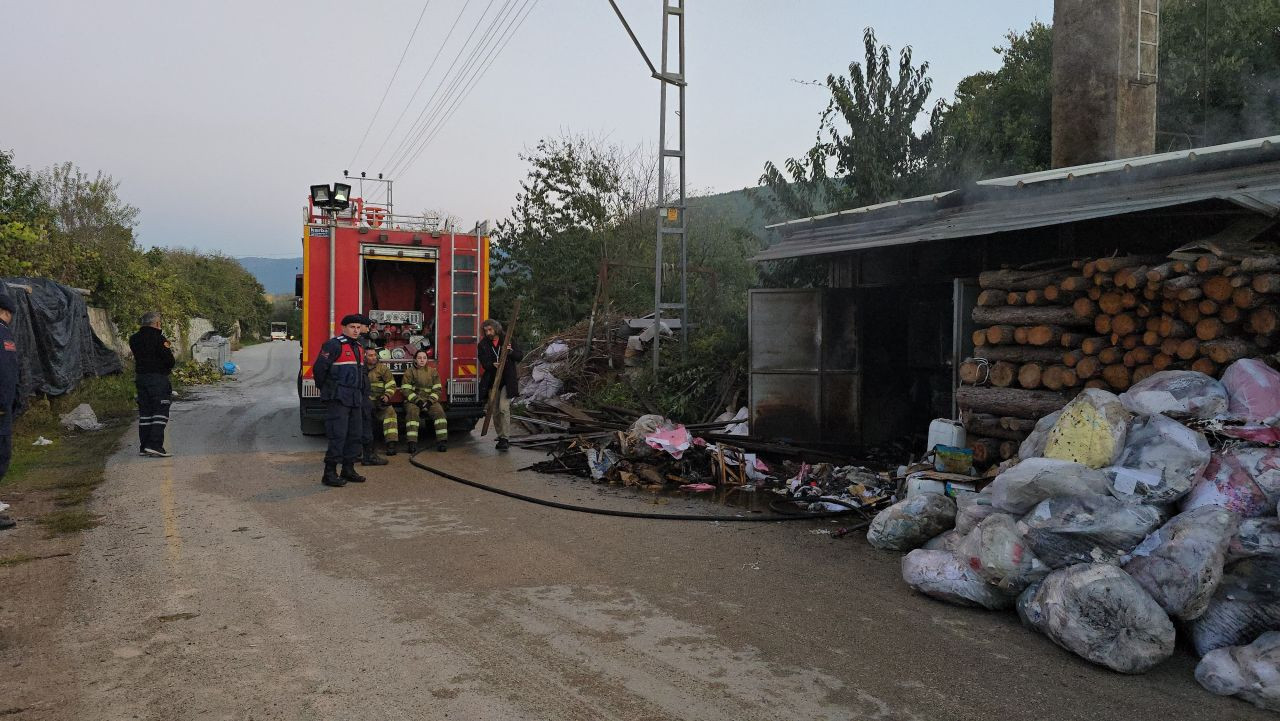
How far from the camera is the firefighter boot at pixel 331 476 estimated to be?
28.0 feet

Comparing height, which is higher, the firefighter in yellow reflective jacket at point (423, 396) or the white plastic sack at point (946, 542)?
the firefighter in yellow reflective jacket at point (423, 396)

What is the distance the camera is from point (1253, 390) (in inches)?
201

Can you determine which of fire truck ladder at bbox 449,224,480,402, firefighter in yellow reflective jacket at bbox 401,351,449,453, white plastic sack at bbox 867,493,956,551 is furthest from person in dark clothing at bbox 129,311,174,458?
white plastic sack at bbox 867,493,956,551

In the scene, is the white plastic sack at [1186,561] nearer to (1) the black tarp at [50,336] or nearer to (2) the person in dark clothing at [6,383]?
(2) the person in dark clothing at [6,383]

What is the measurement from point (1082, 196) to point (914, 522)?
3195mm

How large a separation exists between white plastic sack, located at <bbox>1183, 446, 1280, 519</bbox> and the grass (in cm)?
800

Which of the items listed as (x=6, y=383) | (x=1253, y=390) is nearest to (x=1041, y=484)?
(x=1253, y=390)

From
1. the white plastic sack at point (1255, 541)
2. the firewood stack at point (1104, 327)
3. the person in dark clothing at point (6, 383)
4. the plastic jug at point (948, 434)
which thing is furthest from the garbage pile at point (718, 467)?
the person in dark clothing at point (6, 383)

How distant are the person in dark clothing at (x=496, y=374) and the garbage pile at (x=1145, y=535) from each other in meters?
6.61

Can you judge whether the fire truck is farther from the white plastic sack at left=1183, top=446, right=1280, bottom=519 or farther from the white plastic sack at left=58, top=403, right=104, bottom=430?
the white plastic sack at left=1183, top=446, right=1280, bottom=519

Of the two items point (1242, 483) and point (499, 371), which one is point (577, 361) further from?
point (1242, 483)

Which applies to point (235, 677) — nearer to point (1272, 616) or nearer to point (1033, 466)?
point (1033, 466)

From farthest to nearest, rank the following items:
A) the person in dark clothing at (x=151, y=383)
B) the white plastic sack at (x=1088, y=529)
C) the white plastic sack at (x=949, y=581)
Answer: the person in dark clothing at (x=151, y=383) → the white plastic sack at (x=949, y=581) → the white plastic sack at (x=1088, y=529)

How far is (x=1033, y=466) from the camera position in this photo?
4855 millimetres
